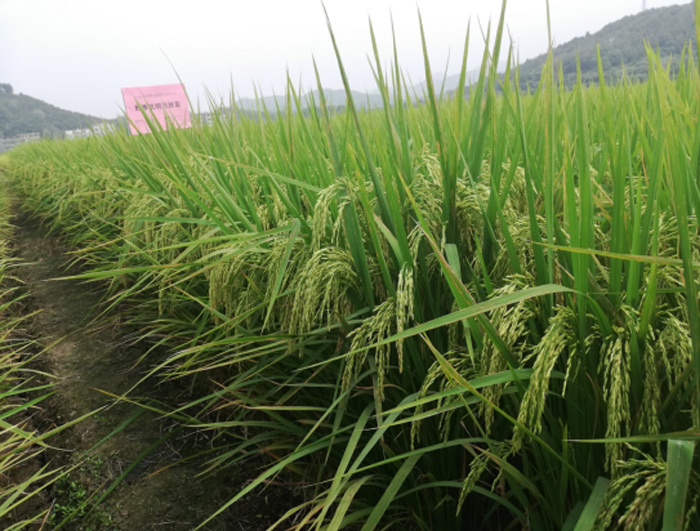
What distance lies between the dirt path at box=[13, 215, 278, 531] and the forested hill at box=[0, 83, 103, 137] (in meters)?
55.4

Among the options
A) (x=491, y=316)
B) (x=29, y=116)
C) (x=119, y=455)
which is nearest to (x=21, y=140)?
(x=119, y=455)

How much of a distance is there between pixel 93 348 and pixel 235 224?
4.62ft

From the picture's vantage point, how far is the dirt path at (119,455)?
1361 millimetres

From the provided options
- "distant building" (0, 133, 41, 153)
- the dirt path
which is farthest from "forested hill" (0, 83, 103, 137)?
the dirt path

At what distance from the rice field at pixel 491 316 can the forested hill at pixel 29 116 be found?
5681cm

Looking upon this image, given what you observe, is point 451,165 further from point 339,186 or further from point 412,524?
point 412,524

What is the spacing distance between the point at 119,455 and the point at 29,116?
68103mm

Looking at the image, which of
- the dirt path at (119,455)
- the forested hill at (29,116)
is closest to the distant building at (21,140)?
the forested hill at (29,116)

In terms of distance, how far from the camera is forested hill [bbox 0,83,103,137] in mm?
52625

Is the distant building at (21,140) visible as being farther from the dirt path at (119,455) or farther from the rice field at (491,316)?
the rice field at (491,316)

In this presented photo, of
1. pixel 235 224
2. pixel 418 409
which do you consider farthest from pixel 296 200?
pixel 418 409

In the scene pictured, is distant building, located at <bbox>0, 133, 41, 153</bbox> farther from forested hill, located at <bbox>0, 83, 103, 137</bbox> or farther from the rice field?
the rice field

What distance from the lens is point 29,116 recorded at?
184ft

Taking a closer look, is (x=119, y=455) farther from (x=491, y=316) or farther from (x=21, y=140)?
(x=21, y=140)
